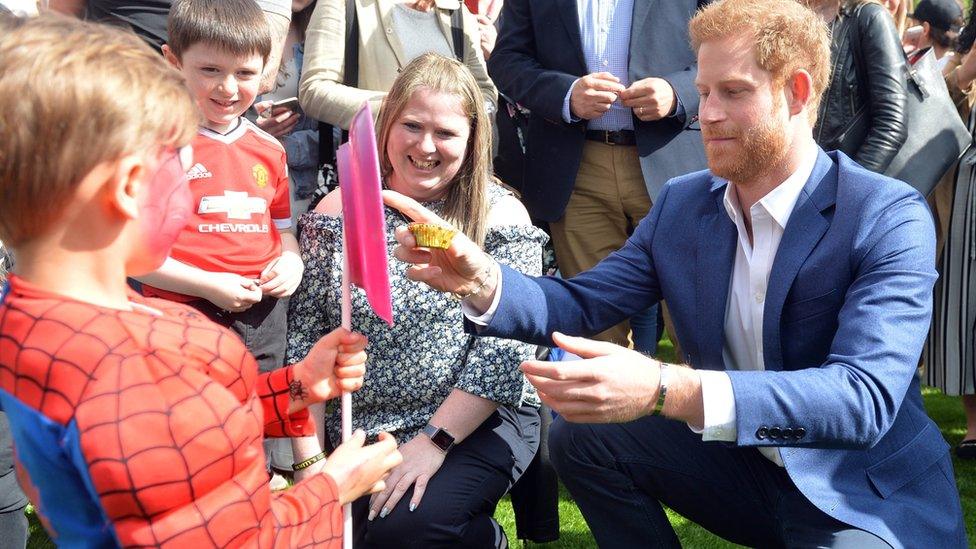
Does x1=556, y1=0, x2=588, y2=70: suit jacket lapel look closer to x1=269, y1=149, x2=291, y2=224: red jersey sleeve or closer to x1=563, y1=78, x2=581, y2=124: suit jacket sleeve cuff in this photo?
x1=563, y1=78, x2=581, y2=124: suit jacket sleeve cuff

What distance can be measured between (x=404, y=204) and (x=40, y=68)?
1.26 meters

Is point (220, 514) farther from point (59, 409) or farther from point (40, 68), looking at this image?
point (40, 68)

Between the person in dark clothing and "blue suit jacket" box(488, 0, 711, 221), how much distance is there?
591 millimetres

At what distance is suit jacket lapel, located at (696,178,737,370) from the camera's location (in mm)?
2699

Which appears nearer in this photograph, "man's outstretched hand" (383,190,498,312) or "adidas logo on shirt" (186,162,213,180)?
"man's outstretched hand" (383,190,498,312)

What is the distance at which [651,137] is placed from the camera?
3.94 m

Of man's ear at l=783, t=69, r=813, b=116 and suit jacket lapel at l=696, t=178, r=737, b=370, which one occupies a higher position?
man's ear at l=783, t=69, r=813, b=116

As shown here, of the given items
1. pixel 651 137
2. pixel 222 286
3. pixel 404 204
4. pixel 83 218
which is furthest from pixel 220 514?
pixel 651 137

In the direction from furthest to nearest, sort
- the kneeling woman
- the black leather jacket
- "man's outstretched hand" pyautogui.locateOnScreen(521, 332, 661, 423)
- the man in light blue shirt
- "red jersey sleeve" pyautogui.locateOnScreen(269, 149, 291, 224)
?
the black leather jacket → the man in light blue shirt → "red jersey sleeve" pyautogui.locateOnScreen(269, 149, 291, 224) → the kneeling woman → "man's outstretched hand" pyautogui.locateOnScreen(521, 332, 661, 423)

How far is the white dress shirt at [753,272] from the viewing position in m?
2.64

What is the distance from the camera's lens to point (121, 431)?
4.78ft

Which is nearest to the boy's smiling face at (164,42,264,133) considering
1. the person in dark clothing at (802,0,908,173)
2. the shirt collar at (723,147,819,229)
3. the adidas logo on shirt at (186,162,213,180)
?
the adidas logo on shirt at (186,162,213,180)

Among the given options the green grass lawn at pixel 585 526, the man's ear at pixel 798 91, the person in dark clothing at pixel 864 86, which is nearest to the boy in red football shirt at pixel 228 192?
the green grass lawn at pixel 585 526

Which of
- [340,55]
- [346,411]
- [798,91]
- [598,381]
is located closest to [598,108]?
[340,55]
